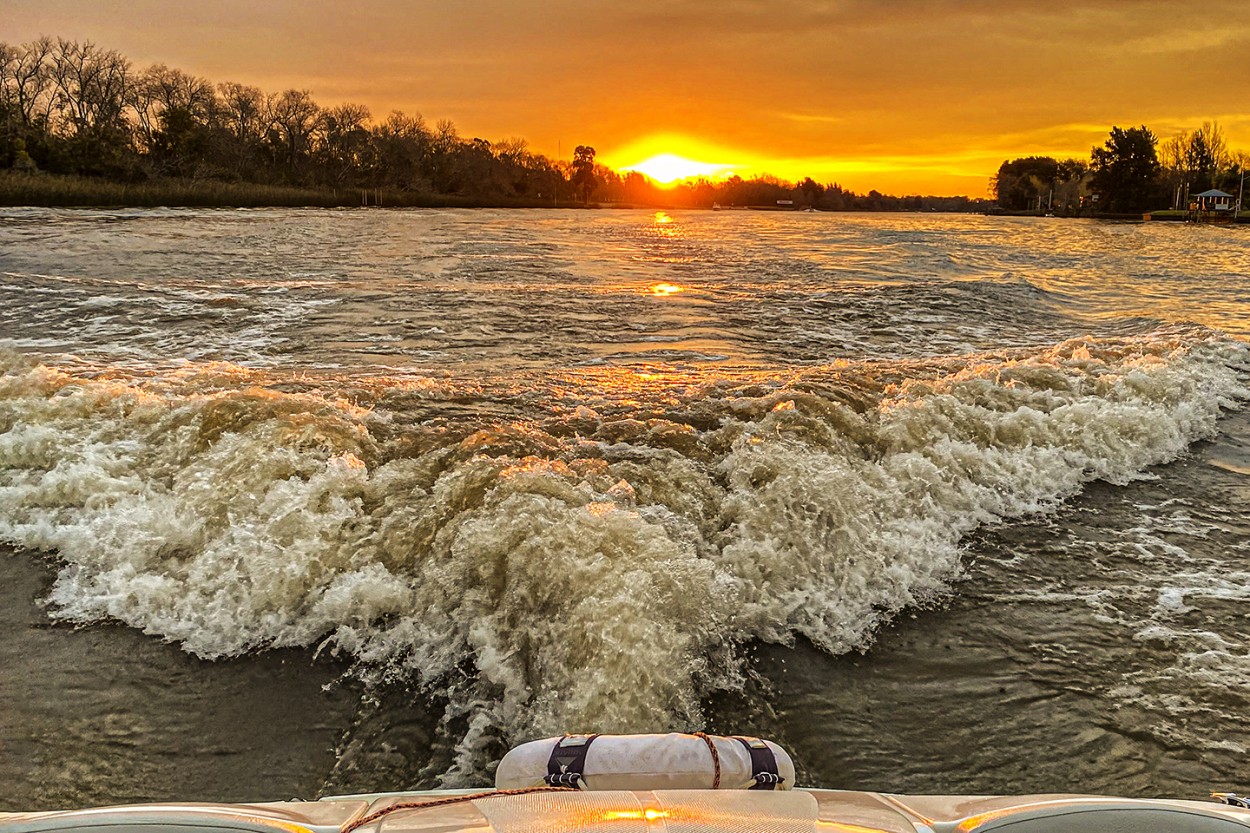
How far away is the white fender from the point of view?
1.66 meters

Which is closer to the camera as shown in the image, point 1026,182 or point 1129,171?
point 1129,171

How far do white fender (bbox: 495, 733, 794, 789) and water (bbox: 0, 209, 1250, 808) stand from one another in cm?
98

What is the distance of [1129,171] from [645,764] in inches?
3582

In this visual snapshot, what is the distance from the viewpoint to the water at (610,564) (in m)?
2.77

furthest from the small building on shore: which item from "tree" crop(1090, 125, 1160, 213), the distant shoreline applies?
the distant shoreline

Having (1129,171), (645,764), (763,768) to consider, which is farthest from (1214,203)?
(645,764)

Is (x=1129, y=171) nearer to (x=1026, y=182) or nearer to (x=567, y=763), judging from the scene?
(x=1026, y=182)

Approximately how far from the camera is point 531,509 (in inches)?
154

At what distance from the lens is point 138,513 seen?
4168 millimetres

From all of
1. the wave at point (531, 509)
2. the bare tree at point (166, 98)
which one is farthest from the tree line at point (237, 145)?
the wave at point (531, 509)

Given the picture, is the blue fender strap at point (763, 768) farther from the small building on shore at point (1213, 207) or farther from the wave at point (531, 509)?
the small building on shore at point (1213, 207)

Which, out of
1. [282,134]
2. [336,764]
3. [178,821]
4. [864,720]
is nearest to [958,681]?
[864,720]

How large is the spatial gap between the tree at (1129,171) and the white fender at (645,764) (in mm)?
89782

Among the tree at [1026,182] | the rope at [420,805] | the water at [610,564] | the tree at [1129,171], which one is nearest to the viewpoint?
the rope at [420,805]
